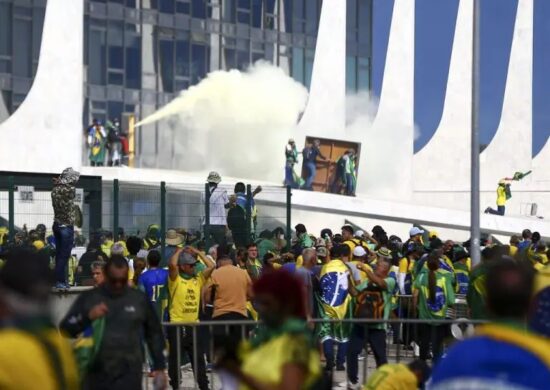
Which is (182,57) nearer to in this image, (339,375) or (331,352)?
(339,375)

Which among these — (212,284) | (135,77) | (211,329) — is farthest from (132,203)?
(135,77)

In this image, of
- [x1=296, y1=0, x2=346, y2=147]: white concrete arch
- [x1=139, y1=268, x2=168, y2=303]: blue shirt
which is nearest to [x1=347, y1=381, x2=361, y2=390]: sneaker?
[x1=139, y1=268, x2=168, y2=303]: blue shirt

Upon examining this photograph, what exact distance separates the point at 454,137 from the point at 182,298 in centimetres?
4300

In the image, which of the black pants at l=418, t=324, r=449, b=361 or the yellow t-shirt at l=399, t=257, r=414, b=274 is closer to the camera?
the black pants at l=418, t=324, r=449, b=361

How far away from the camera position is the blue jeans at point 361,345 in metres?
13.3

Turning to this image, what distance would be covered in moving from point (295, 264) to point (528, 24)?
143ft

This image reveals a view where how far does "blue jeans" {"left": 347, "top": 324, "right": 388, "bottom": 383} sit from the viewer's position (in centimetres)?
1327

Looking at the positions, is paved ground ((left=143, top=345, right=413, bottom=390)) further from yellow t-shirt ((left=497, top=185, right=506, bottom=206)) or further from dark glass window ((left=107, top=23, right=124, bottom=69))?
dark glass window ((left=107, top=23, right=124, bottom=69))

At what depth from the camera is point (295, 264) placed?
15.7 meters

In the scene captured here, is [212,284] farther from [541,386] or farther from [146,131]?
[146,131]

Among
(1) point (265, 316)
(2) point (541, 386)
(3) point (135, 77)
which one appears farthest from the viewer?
(3) point (135, 77)

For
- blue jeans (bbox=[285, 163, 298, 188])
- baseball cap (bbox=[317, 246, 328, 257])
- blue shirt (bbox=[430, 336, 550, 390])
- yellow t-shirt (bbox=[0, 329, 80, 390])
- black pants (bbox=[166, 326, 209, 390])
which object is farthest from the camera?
blue jeans (bbox=[285, 163, 298, 188])

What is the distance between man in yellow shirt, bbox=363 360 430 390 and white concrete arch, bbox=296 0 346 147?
42.4m

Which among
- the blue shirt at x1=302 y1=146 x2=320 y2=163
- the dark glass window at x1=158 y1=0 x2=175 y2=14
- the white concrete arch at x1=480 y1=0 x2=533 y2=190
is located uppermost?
the dark glass window at x1=158 y1=0 x2=175 y2=14
